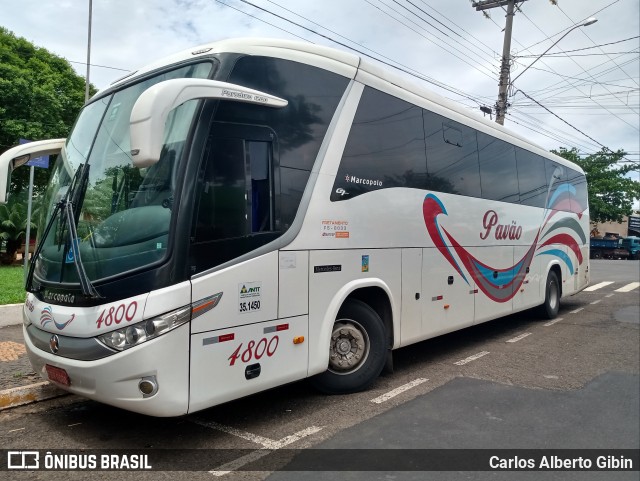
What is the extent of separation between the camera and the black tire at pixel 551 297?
1084 centimetres

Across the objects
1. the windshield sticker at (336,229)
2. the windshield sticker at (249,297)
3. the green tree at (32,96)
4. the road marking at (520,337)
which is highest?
the green tree at (32,96)

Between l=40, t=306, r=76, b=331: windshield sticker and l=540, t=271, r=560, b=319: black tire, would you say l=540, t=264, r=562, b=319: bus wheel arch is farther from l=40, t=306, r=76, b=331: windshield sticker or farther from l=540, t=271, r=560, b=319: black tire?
l=40, t=306, r=76, b=331: windshield sticker

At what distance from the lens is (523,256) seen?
31.6 feet

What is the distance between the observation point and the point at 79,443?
14.0 feet

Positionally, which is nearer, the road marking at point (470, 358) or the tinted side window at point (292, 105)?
the tinted side window at point (292, 105)

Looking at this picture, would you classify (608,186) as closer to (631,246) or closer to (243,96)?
(631,246)

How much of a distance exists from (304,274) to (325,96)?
178 cm

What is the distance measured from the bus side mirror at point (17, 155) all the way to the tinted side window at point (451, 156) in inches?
171

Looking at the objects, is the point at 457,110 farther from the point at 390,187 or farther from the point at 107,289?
the point at 107,289

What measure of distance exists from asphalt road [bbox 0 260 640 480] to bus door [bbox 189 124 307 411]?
50 cm

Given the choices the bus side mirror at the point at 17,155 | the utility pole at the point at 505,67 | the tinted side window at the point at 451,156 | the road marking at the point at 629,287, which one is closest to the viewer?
the bus side mirror at the point at 17,155

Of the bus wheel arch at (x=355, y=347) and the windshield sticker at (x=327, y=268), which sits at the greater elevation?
the windshield sticker at (x=327, y=268)

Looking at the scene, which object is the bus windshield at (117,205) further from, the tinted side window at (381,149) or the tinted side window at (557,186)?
the tinted side window at (557,186)

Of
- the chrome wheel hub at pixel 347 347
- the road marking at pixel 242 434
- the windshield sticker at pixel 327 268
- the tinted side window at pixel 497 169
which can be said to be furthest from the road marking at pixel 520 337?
A: the road marking at pixel 242 434
